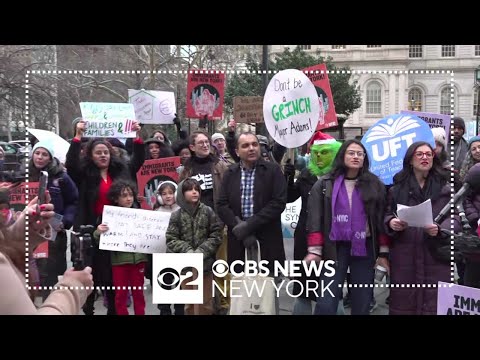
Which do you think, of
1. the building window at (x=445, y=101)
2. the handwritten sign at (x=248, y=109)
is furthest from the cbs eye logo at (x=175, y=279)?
the building window at (x=445, y=101)

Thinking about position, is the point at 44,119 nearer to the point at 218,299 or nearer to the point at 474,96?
the point at 218,299

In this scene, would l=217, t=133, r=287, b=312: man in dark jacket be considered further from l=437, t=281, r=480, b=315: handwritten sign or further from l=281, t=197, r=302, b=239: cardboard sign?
l=281, t=197, r=302, b=239: cardboard sign

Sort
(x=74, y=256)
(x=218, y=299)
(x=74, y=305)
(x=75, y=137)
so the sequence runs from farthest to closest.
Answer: (x=75, y=137), (x=218, y=299), (x=74, y=256), (x=74, y=305)

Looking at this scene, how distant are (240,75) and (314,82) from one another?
61 centimetres

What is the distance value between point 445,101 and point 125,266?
2886 mm

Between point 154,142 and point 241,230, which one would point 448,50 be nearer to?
point 241,230

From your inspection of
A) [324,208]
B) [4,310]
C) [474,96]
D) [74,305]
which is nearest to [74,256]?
[74,305]

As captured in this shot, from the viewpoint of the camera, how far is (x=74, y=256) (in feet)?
10.3

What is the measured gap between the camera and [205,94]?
5.02 m

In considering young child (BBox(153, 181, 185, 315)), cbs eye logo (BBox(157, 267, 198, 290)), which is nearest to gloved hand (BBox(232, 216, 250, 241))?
cbs eye logo (BBox(157, 267, 198, 290))

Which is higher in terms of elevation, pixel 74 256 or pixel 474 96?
pixel 474 96

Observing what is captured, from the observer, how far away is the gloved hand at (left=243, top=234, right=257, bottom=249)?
173 inches

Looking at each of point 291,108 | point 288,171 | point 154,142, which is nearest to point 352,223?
point 288,171

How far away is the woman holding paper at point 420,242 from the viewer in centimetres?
416
